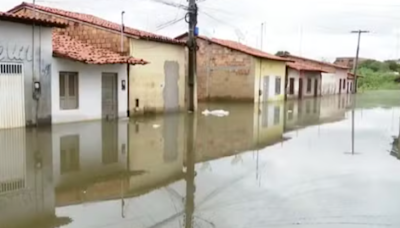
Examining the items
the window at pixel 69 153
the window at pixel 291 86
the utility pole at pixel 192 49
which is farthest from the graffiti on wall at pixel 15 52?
the window at pixel 291 86

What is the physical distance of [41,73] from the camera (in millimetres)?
16703

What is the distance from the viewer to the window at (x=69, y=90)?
18188mm

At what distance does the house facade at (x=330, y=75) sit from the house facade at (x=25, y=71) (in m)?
36.8

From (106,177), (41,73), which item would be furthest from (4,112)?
(106,177)

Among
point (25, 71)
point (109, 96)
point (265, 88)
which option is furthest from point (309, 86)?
point (25, 71)

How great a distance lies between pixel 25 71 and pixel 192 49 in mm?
9752

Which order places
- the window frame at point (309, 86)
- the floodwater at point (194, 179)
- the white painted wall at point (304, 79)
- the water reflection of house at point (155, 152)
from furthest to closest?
the window frame at point (309, 86) < the white painted wall at point (304, 79) < the water reflection of house at point (155, 152) < the floodwater at point (194, 179)

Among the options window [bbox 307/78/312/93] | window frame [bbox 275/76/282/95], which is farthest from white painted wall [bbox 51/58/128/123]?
window [bbox 307/78/312/93]

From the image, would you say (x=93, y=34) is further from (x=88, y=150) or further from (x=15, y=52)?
(x=88, y=150)

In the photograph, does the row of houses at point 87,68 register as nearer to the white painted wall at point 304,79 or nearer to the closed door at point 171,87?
the closed door at point 171,87

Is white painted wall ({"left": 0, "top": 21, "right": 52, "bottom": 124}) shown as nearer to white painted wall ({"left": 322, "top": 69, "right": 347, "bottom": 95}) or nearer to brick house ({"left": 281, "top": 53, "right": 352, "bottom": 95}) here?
brick house ({"left": 281, "top": 53, "right": 352, "bottom": 95})

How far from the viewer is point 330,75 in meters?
56.6

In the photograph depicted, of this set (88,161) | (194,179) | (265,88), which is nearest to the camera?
(194,179)

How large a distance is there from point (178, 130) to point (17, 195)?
9.68 meters
